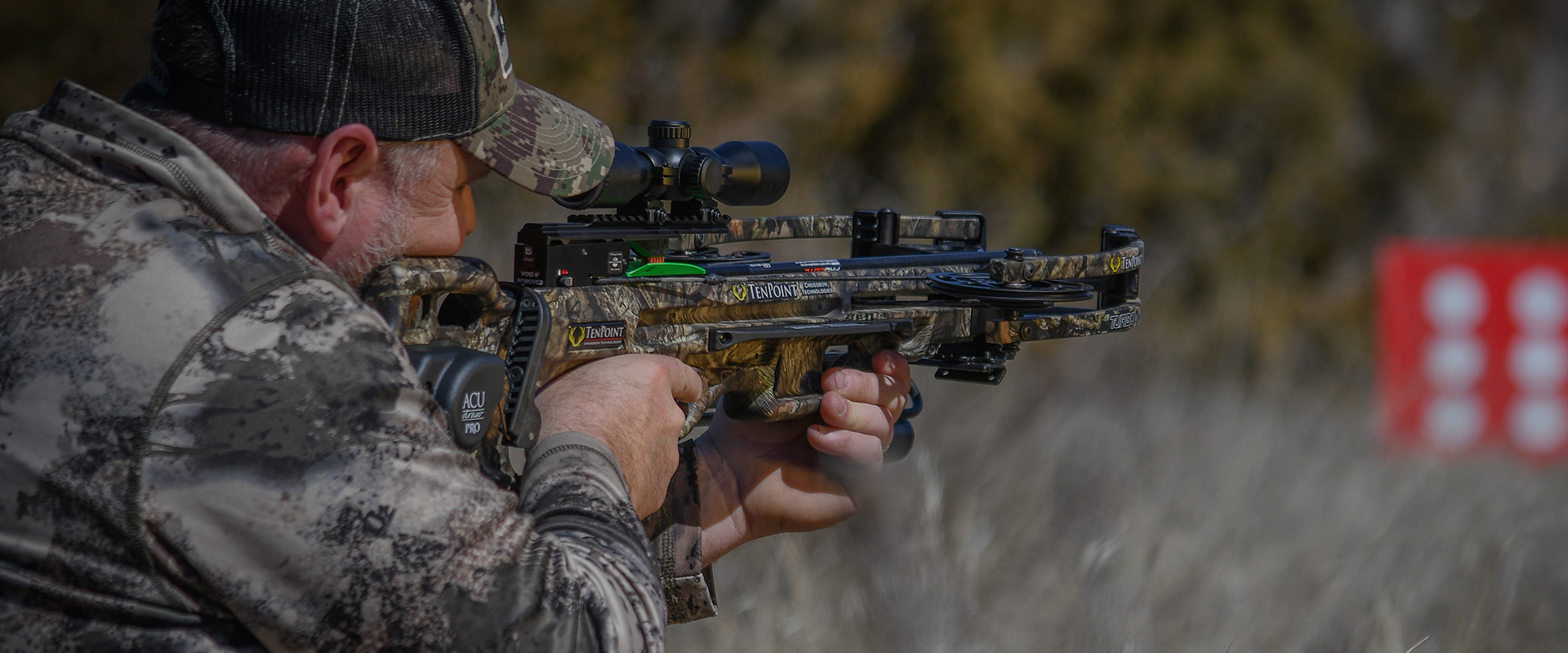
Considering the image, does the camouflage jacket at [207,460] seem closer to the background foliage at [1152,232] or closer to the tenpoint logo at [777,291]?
the tenpoint logo at [777,291]

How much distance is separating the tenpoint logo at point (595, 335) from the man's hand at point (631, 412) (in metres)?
0.03

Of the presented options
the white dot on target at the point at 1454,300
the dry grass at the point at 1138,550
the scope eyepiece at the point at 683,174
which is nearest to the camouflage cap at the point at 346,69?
the scope eyepiece at the point at 683,174

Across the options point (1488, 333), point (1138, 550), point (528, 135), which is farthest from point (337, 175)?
point (1488, 333)

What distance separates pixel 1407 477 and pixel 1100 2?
19.7 ft

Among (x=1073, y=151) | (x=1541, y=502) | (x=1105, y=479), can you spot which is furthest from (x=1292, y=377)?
(x=1105, y=479)

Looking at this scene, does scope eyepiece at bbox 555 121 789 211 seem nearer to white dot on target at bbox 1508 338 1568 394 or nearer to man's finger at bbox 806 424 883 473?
man's finger at bbox 806 424 883 473

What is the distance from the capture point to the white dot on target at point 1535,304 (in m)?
8.55

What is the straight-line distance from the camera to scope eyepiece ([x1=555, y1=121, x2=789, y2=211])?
2.33m

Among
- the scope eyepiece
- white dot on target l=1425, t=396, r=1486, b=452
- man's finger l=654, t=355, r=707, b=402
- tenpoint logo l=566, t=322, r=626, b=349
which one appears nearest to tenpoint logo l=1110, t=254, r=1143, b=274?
the scope eyepiece

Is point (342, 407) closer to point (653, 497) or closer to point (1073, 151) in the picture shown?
point (653, 497)

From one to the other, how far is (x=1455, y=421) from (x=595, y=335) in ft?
25.2

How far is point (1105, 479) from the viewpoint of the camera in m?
5.14

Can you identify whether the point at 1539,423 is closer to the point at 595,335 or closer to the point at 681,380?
the point at 681,380

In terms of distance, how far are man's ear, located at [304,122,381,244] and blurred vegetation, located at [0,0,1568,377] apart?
221 inches
